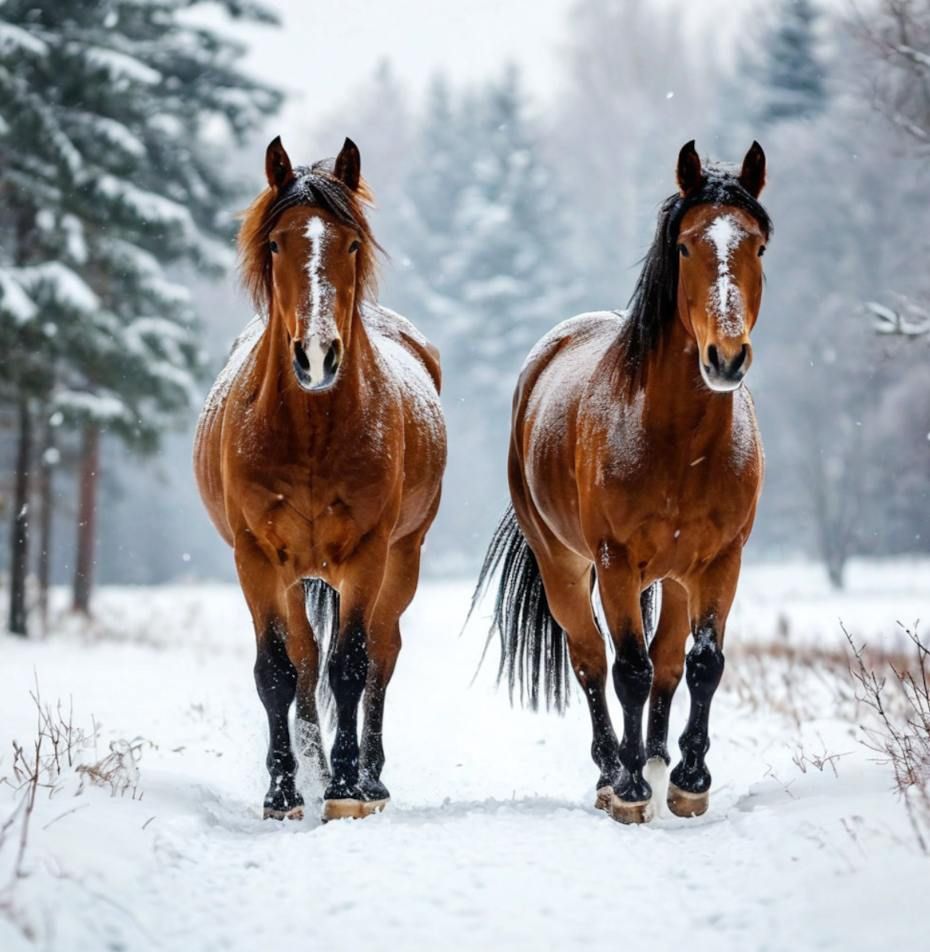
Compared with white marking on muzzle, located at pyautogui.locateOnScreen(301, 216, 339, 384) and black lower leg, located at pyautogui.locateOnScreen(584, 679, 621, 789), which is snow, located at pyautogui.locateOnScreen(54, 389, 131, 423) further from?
white marking on muzzle, located at pyautogui.locateOnScreen(301, 216, 339, 384)

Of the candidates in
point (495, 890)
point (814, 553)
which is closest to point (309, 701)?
point (495, 890)

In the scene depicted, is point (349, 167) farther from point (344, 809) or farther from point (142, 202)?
point (142, 202)

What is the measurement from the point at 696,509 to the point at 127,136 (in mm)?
10464

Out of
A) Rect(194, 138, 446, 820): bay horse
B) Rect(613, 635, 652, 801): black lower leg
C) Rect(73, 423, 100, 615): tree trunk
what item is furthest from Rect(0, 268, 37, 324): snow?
Rect(613, 635, 652, 801): black lower leg

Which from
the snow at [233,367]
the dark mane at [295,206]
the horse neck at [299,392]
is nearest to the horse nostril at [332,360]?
the horse neck at [299,392]

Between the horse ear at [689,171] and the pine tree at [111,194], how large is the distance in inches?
344

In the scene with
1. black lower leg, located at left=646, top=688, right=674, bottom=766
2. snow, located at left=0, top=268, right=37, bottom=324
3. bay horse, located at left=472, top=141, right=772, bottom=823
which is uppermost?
snow, located at left=0, top=268, right=37, bottom=324

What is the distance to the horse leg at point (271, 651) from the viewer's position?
210 inches

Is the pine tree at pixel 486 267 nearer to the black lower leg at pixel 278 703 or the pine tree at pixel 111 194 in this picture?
the pine tree at pixel 111 194

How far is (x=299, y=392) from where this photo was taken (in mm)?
5297

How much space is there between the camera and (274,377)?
5379 mm

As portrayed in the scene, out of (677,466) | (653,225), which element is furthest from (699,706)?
(653,225)

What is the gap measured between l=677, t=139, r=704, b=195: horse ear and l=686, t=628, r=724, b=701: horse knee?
198cm

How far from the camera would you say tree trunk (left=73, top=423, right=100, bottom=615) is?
53.1ft
